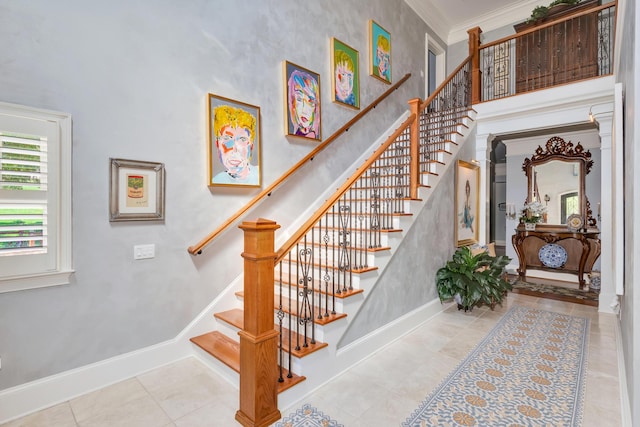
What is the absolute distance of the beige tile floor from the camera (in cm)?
205

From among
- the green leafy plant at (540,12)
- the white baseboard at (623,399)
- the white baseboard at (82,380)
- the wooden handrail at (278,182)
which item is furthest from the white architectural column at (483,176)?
the white baseboard at (82,380)

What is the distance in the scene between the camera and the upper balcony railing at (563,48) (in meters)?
5.05

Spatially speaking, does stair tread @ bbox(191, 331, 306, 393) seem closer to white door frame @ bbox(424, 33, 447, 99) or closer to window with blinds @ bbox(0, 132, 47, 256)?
window with blinds @ bbox(0, 132, 47, 256)

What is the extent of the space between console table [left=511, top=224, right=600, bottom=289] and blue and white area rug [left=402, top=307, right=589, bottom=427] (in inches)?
106

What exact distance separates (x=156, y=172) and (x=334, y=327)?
190 centimetres

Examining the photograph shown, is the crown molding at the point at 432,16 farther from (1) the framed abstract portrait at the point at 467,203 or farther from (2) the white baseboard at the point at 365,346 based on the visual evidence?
(2) the white baseboard at the point at 365,346

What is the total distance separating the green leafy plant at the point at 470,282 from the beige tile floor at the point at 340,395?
94 centimetres

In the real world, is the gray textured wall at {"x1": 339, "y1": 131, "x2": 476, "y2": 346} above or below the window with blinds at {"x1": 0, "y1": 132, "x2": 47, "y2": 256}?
below

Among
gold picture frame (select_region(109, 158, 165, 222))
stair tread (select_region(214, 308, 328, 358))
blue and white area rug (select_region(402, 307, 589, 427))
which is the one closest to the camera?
blue and white area rug (select_region(402, 307, 589, 427))

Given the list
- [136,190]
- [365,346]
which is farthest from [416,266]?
[136,190]

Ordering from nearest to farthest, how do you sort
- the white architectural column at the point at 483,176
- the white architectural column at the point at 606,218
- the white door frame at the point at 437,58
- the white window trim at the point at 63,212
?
the white window trim at the point at 63,212, the white architectural column at the point at 606,218, the white architectural column at the point at 483,176, the white door frame at the point at 437,58

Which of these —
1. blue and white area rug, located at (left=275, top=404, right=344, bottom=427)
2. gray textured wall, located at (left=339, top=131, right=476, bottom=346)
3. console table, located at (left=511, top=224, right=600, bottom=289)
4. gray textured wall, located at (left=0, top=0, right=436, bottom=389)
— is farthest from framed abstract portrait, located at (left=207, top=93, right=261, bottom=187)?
console table, located at (left=511, top=224, right=600, bottom=289)

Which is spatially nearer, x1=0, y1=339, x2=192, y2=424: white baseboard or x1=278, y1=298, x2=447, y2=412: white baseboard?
x1=0, y1=339, x2=192, y2=424: white baseboard

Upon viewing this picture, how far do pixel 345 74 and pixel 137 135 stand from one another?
287 cm
